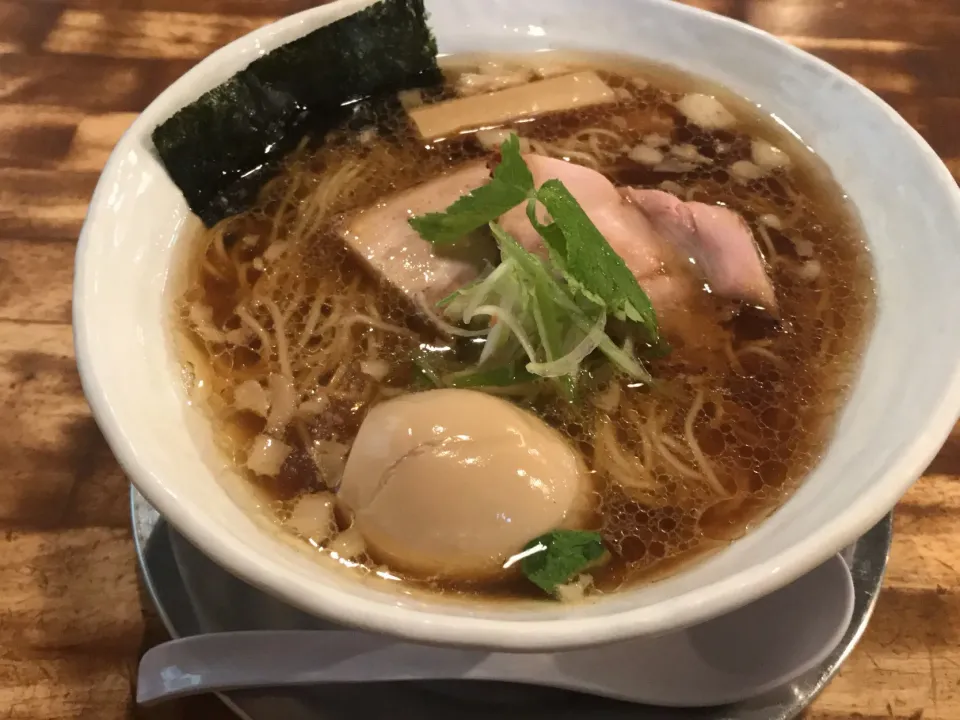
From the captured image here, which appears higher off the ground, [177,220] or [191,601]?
[177,220]

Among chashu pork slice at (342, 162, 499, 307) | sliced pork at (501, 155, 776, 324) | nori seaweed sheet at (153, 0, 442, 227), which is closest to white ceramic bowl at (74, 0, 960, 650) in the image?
nori seaweed sheet at (153, 0, 442, 227)

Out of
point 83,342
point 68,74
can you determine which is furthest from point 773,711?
point 68,74

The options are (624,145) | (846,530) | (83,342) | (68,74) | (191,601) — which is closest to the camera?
(846,530)

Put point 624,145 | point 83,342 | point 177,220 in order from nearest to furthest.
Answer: point 83,342 → point 177,220 → point 624,145

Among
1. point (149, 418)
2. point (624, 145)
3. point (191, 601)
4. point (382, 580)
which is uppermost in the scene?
point (624, 145)

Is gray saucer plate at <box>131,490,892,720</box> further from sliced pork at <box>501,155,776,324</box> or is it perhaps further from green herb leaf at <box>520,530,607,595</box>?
sliced pork at <box>501,155,776,324</box>

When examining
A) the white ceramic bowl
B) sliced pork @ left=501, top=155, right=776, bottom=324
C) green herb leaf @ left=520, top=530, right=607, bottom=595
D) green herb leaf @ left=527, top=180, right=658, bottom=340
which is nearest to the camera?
the white ceramic bowl

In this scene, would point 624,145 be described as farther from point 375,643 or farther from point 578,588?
point 375,643
